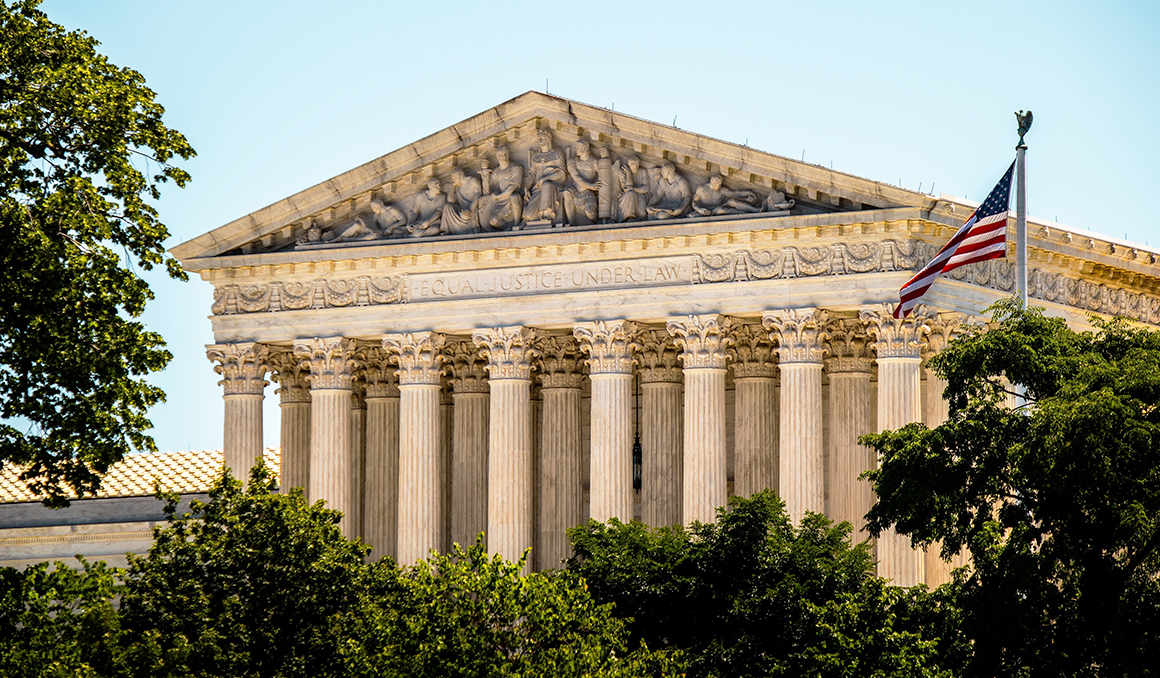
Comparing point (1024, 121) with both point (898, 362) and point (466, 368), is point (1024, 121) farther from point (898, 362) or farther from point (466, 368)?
point (466, 368)

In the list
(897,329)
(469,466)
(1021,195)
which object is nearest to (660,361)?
(469,466)

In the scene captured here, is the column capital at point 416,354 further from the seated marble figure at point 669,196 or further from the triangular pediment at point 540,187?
the seated marble figure at point 669,196

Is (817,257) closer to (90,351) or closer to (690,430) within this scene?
(690,430)

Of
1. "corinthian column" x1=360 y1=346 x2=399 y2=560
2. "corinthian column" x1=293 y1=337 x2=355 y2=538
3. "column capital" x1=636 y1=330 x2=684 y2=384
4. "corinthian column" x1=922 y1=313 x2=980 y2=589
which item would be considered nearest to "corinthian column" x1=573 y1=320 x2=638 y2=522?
"column capital" x1=636 y1=330 x2=684 y2=384

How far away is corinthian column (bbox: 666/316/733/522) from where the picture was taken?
188ft

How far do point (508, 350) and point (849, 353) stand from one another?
11292mm

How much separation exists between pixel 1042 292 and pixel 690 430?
1212cm

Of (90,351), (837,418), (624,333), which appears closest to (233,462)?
(624,333)

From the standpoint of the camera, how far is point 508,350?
60000 millimetres

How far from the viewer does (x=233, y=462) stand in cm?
6331

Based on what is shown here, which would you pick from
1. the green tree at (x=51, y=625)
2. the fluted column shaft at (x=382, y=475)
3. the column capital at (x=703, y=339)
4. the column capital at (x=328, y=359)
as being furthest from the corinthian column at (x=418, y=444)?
the green tree at (x=51, y=625)

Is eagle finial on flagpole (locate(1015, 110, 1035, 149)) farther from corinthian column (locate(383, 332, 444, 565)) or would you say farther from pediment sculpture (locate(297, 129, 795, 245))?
corinthian column (locate(383, 332, 444, 565))

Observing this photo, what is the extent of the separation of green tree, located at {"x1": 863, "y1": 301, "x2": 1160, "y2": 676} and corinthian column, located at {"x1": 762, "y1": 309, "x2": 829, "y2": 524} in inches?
481

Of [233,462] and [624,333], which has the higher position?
[624,333]
